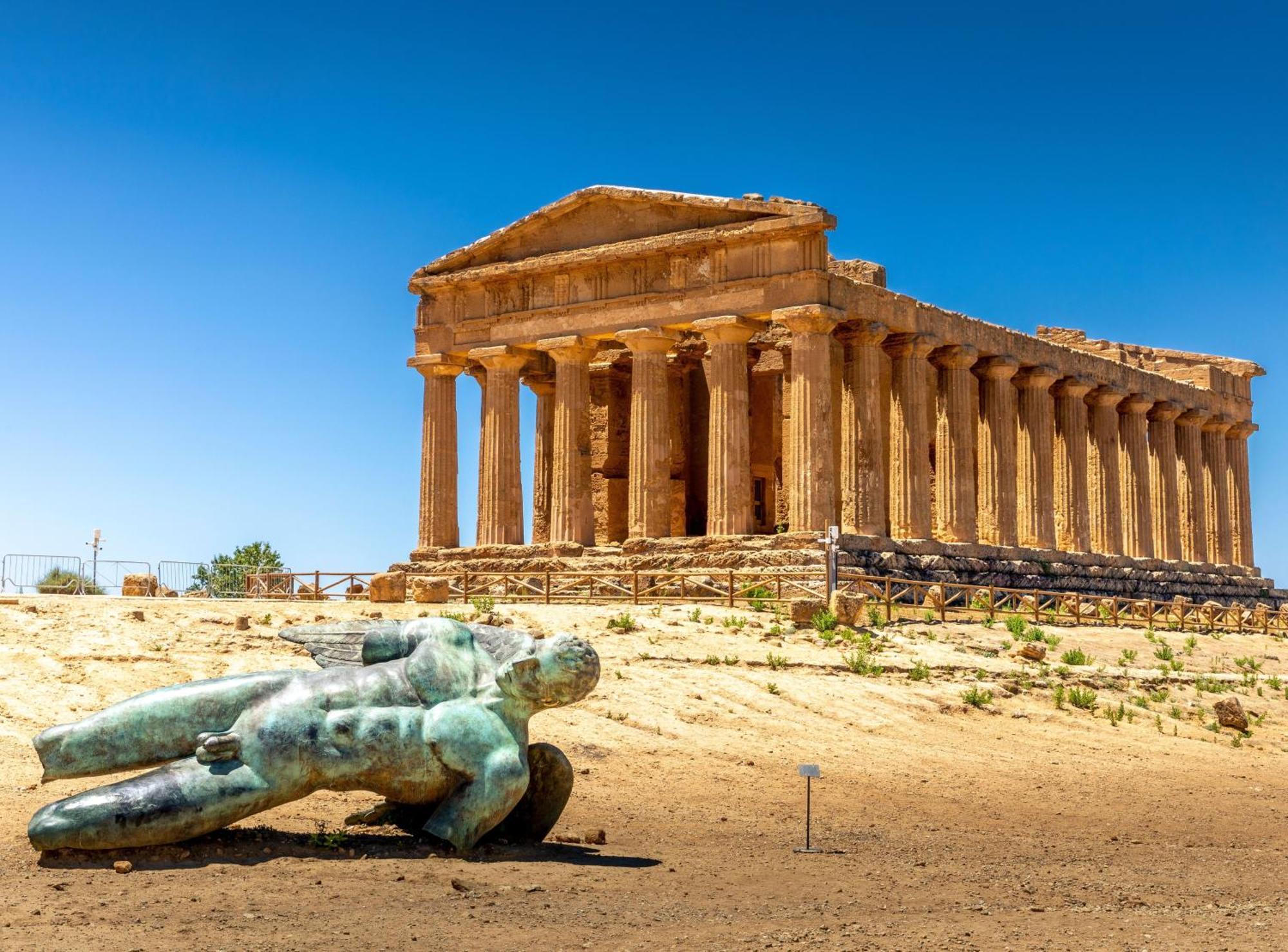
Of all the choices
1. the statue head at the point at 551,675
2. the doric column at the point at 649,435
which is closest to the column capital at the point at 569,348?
the doric column at the point at 649,435

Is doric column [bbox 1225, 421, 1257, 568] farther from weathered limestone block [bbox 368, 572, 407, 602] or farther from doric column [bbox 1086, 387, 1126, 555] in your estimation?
weathered limestone block [bbox 368, 572, 407, 602]

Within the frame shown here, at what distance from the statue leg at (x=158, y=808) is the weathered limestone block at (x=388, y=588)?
64.2ft

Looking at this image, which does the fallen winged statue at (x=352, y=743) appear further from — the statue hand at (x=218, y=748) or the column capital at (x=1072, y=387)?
the column capital at (x=1072, y=387)

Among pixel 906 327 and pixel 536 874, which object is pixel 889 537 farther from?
pixel 536 874

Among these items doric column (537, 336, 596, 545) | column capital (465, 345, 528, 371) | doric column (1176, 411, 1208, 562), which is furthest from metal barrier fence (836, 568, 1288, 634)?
doric column (1176, 411, 1208, 562)

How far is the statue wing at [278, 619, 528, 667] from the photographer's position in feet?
34.3

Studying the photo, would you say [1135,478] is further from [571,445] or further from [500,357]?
[500,357]

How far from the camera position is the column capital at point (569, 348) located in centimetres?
3803

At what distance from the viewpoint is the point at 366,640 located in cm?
1045

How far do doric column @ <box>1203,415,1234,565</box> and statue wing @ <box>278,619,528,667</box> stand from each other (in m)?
47.0

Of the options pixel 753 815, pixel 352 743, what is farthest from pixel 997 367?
pixel 352 743

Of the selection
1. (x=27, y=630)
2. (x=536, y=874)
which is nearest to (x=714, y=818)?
(x=536, y=874)

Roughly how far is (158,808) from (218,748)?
1.54 feet

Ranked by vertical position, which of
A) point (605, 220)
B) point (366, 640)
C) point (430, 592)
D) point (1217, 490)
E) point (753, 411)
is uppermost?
point (605, 220)
